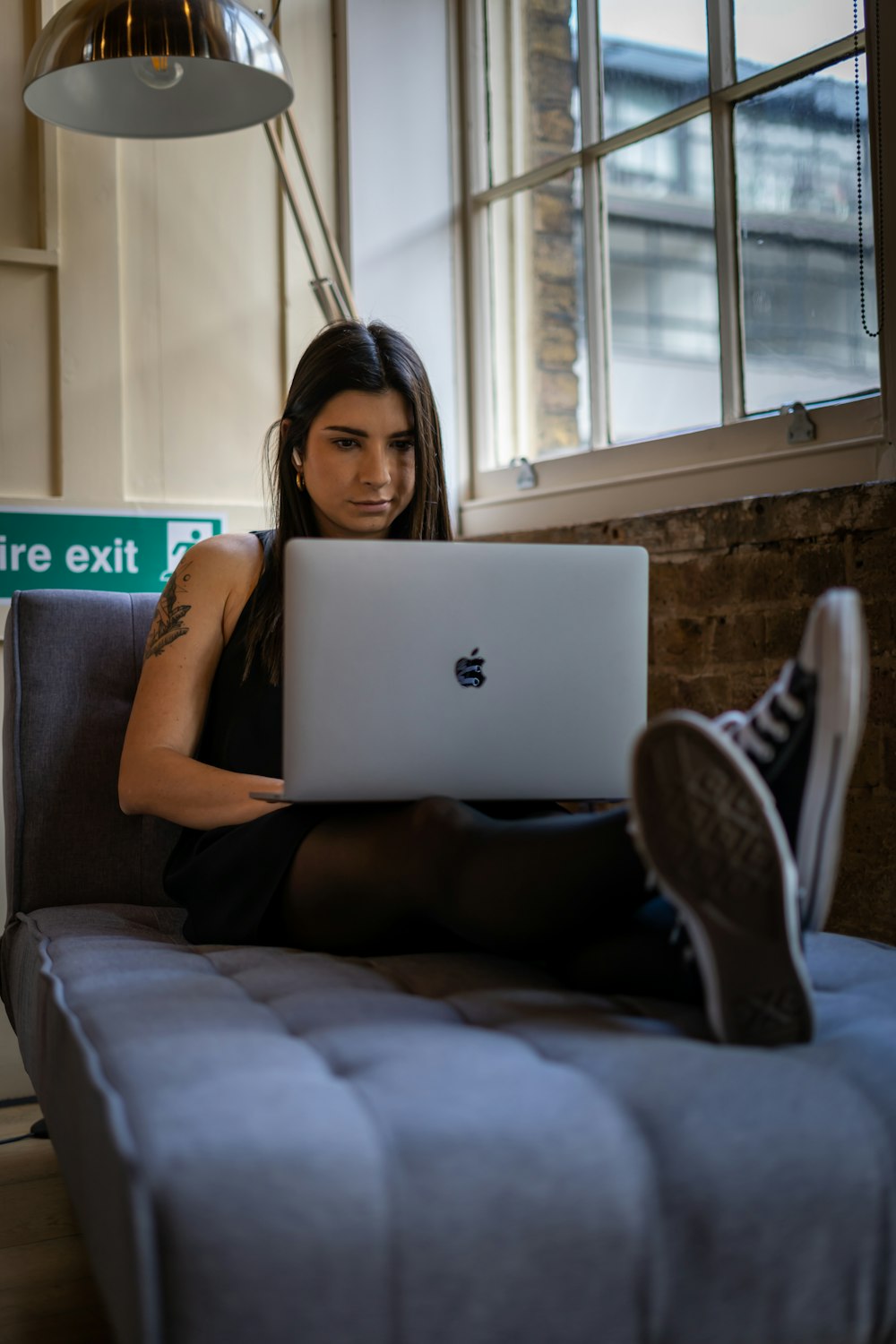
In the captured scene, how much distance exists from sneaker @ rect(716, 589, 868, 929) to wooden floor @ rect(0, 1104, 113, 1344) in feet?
3.27

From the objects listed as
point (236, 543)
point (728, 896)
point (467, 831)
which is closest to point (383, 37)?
point (236, 543)

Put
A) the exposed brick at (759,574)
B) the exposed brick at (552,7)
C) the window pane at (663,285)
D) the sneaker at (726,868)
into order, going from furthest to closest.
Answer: the exposed brick at (552,7) → the window pane at (663,285) → the exposed brick at (759,574) → the sneaker at (726,868)

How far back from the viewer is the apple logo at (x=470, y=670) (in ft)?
4.23

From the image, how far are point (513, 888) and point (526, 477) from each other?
189cm

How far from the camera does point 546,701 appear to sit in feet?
4.35

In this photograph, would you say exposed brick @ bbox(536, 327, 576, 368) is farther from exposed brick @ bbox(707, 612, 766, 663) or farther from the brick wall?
exposed brick @ bbox(707, 612, 766, 663)

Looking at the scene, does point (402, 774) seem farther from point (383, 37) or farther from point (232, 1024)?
point (383, 37)

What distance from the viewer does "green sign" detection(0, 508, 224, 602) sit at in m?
2.60

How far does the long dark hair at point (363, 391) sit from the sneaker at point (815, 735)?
97cm

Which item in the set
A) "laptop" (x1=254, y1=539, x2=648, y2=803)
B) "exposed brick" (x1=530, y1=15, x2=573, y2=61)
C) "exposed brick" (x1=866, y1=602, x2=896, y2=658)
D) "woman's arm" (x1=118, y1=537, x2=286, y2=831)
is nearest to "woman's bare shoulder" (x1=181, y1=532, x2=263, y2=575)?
"woman's arm" (x1=118, y1=537, x2=286, y2=831)

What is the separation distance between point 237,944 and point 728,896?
0.74 m

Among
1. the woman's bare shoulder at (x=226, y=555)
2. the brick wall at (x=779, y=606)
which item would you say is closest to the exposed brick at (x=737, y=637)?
the brick wall at (x=779, y=606)

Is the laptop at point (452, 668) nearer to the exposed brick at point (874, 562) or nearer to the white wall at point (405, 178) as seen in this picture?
the exposed brick at point (874, 562)

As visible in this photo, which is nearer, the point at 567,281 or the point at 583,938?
the point at 583,938
